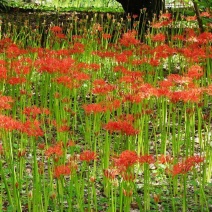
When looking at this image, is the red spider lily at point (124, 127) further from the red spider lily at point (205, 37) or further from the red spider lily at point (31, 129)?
the red spider lily at point (205, 37)

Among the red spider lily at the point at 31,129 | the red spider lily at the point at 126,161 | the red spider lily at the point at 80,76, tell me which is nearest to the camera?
the red spider lily at the point at 126,161

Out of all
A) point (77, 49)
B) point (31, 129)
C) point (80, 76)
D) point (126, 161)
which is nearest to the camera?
point (126, 161)

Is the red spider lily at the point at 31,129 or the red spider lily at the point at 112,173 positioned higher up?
the red spider lily at the point at 31,129

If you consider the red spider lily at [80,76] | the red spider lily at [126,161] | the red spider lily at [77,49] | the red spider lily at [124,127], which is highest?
the red spider lily at [77,49]

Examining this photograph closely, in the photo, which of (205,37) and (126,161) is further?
(205,37)

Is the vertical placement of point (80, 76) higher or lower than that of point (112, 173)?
higher

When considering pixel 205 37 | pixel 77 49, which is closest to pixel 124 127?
pixel 77 49

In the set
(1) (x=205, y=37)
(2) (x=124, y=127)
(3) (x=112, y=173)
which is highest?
(1) (x=205, y=37)

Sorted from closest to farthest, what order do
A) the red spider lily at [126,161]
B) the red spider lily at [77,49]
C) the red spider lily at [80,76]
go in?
the red spider lily at [126,161] < the red spider lily at [80,76] < the red spider lily at [77,49]

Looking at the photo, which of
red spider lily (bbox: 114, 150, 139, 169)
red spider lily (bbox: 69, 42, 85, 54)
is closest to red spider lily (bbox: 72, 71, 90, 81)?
red spider lily (bbox: 69, 42, 85, 54)

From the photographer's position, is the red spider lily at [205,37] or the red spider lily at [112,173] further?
the red spider lily at [205,37]

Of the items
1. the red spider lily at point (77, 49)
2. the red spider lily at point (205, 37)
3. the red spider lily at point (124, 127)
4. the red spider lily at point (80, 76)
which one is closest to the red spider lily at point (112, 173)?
the red spider lily at point (124, 127)

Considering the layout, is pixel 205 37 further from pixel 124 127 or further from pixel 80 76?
pixel 124 127

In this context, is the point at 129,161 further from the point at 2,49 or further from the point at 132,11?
the point at 132,11
